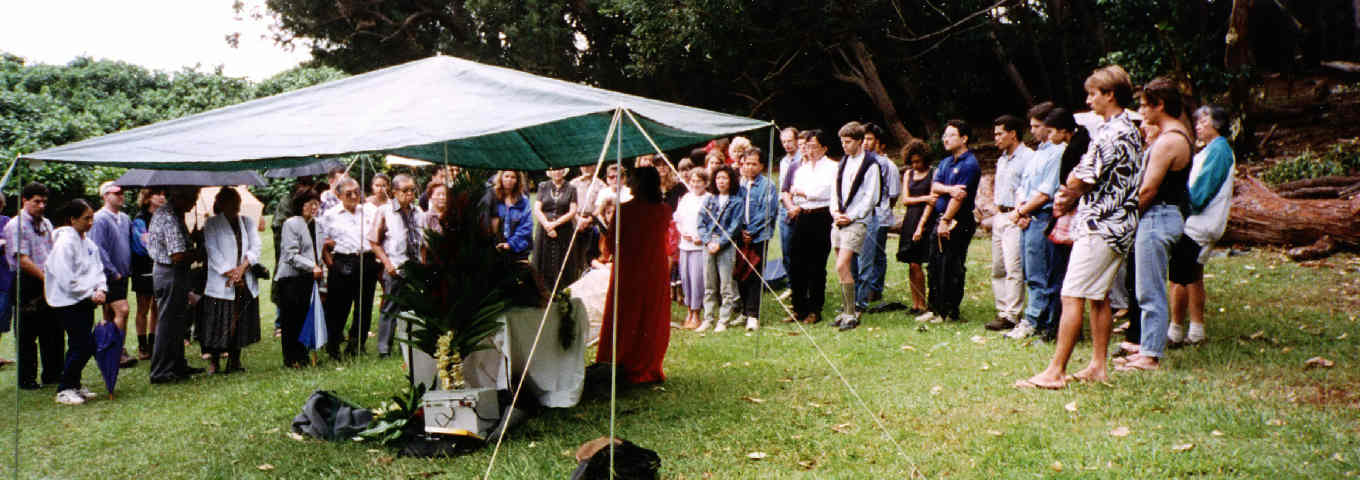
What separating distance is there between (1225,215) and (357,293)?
778 centimetres

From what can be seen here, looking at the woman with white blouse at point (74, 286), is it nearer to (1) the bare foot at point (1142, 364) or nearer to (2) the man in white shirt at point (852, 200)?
(2) the man in white shirt at point (852, 200)

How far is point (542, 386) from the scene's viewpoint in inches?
244

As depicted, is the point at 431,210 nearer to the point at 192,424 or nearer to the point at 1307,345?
the point at 192,424

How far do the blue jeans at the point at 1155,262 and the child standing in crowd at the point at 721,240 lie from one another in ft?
12.9

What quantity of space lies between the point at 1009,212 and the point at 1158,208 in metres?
1.90

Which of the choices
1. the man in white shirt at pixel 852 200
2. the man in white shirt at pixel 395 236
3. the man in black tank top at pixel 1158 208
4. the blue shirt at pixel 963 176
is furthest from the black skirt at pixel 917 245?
the man in white shirt at pixel 395 236

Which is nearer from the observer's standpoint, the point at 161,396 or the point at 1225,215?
the point at 1225,215

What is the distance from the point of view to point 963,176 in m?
8.05

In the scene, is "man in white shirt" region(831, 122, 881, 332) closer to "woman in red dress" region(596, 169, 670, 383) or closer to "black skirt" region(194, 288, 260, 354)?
"woman in red dress" region(596, 169, 670, 383)

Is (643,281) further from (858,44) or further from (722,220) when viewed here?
(858,44)

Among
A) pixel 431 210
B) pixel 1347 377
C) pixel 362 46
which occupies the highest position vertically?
pixel 362 46

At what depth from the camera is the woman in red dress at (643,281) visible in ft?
21.9

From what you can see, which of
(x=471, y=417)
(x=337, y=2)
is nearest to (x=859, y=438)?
(x=471, y=417)

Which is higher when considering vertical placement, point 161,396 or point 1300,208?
point 1300,208
